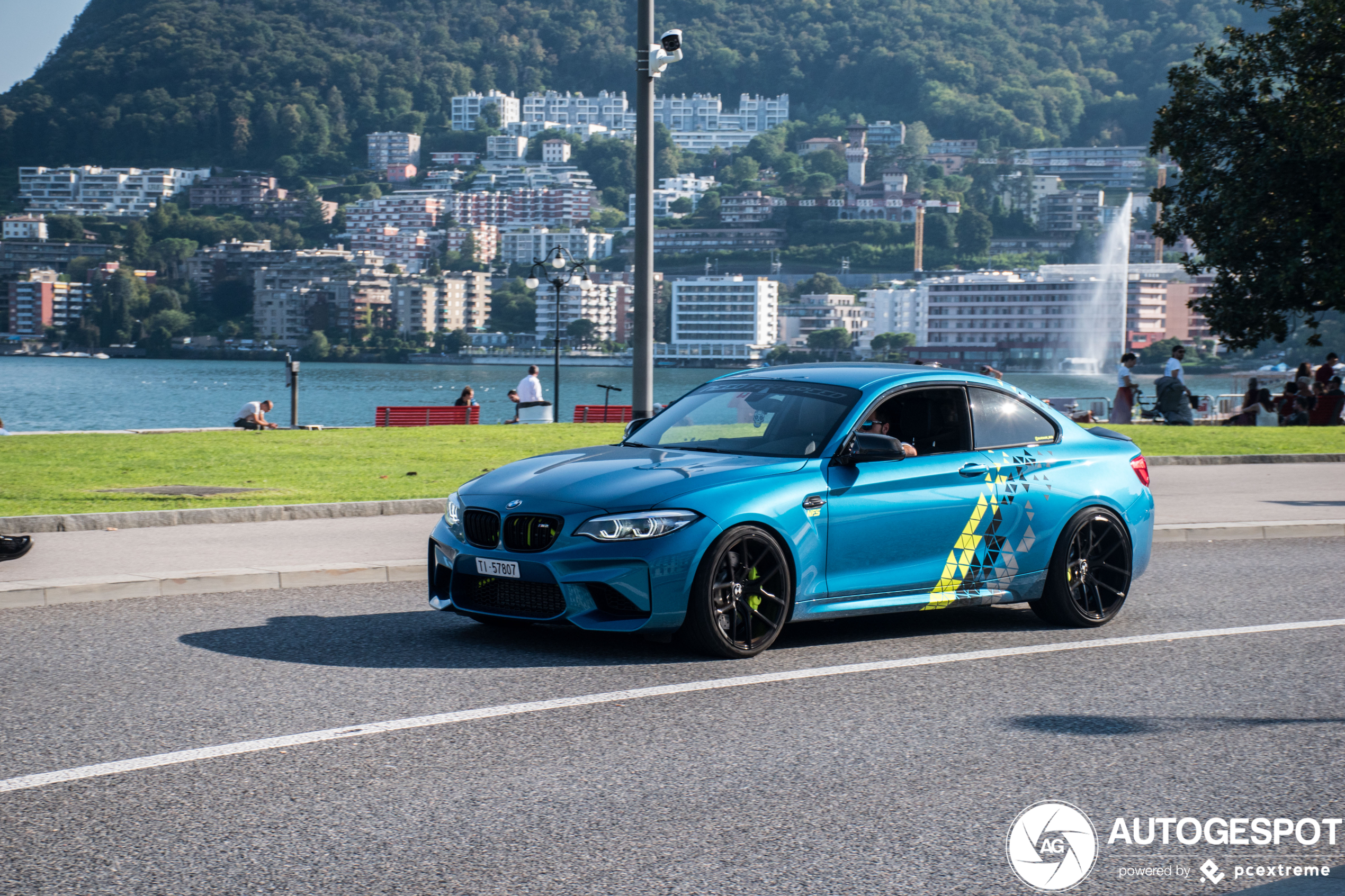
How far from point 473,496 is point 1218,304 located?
1166 inches

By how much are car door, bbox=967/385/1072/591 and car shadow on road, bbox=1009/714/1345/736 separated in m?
2.06

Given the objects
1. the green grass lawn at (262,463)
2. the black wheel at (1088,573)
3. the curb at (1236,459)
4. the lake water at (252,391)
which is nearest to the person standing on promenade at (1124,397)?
the curb at (1236,459)

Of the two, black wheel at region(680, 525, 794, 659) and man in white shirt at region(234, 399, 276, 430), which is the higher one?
black wheel at region(680, 525, 794, 659)

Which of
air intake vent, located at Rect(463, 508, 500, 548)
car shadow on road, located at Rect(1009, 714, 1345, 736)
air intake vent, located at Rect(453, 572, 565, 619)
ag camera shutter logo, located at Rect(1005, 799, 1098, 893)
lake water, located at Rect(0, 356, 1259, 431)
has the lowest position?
lake water, located at Rect(0, 356, 1259, 431)

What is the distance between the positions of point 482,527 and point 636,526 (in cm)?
88

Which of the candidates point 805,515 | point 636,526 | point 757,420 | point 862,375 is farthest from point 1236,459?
point 636,526

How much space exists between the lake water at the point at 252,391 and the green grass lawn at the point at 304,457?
4704 cm

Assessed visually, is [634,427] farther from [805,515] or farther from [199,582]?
[199,582]

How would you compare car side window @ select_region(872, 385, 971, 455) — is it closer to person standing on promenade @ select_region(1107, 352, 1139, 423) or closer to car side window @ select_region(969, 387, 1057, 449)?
car side window @ select_region(969, 387, 1057, 449)

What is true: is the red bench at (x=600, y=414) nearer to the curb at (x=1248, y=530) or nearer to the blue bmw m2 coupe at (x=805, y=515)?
the curb at (x=1248, y=530)

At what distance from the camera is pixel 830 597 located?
24.5 feet

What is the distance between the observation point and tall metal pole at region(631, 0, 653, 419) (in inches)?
583

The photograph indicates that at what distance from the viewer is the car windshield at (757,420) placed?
25.4ft

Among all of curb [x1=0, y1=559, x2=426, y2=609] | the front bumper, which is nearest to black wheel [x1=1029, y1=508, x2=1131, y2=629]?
the front bumper
